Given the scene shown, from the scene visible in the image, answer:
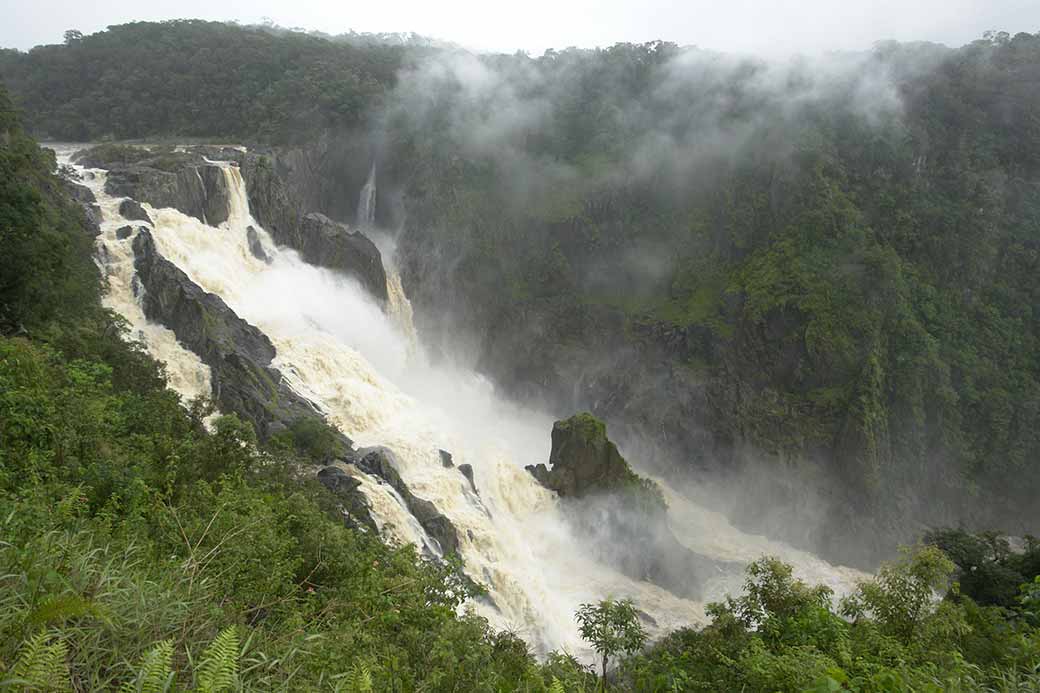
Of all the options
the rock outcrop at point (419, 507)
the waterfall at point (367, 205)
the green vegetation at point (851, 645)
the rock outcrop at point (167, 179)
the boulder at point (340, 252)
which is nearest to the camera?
the green vegetation at point (851, 645)

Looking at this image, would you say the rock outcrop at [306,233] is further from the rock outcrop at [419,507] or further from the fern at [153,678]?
the fern at [153,678]

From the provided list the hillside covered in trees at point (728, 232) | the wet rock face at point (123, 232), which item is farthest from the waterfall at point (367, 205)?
the wet rock face at point (123, 232)

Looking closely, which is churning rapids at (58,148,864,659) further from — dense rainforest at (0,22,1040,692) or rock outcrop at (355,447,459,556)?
dense rainforest at (0,22,1040,692)

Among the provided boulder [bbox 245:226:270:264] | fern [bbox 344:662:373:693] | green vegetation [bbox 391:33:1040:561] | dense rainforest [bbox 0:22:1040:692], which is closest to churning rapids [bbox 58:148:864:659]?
boulder [bbox 245:226:270:264]

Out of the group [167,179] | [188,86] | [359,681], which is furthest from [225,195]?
[359,681]

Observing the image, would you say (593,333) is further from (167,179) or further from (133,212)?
(133,212)

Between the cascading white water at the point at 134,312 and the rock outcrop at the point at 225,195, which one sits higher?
the rock outcrop at the point at 225,195
